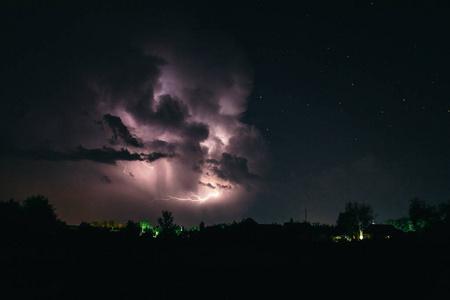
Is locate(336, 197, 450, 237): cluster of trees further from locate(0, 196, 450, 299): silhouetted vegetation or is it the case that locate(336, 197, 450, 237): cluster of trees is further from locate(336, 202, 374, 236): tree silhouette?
locate(0, 196, 450, 299): silhouetted vegetation

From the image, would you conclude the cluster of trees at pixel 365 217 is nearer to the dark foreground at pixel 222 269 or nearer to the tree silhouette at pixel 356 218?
the tree silhouette at pixel 356 218

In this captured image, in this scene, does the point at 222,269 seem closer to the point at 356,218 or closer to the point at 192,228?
the point at 192,228

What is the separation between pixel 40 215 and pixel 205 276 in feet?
112

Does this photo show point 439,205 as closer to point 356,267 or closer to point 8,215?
point 356,267

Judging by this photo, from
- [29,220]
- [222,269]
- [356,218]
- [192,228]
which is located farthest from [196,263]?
[356,218]

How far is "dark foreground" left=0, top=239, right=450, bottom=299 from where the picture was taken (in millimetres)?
10242

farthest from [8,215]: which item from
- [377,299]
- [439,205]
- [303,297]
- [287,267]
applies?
[439,205]

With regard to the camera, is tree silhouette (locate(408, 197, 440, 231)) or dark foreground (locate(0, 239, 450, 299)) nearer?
dark foreground (locate(0, 239, 450, 299))

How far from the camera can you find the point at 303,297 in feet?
31.6

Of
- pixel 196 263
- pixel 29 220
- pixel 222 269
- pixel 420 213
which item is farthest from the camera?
pixel 420 213

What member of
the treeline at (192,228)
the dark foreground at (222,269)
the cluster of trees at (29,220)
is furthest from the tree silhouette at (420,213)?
the cluster of trees at (29,220)

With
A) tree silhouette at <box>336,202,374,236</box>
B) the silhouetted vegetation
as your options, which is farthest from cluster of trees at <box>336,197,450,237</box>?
the silhouetted vegetation

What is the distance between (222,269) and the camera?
44.3ft

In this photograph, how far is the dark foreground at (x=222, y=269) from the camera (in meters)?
10.2
